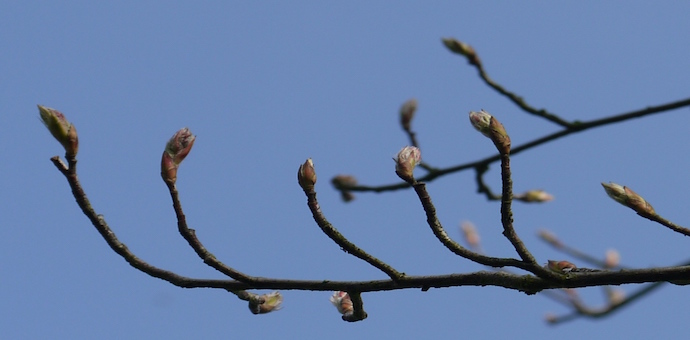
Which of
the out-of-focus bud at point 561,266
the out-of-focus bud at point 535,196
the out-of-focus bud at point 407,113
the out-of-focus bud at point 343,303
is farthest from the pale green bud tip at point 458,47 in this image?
the out-of-focus bud at point 561,266

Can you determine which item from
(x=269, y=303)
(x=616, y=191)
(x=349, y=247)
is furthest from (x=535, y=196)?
(x=349, y=247)

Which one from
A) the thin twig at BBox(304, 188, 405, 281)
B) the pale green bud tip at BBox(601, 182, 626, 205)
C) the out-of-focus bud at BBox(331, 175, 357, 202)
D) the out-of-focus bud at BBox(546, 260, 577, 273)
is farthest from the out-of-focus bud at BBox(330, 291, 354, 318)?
the out-of-focus bud at BBox(331, 175, 357, 202)

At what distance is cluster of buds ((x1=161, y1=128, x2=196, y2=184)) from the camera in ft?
7.87

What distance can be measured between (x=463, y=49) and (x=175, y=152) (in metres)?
3.11

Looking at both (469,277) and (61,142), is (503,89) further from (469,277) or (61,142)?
(61,142)

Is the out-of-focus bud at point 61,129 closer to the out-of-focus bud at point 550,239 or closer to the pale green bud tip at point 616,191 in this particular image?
the pale green bud tip at point 616,191

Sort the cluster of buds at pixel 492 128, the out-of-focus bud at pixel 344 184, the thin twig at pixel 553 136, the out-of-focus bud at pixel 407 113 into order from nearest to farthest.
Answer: the cluster of buds at pixel 492 128
the thin twig at pixel 553 136
the out-of-focus bud at pixel 344 184
the out-of-focus bud at pixel 407 113

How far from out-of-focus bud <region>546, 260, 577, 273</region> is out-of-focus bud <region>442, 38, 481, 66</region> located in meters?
3.01

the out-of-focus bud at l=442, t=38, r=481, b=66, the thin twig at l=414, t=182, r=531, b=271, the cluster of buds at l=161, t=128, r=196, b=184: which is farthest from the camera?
the out-of-focus bud at l=442, t=38, r=481, b=66

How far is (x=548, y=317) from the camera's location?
27.2 feet

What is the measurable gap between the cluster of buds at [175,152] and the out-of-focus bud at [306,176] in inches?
13.8

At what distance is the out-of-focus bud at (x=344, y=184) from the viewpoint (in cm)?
541

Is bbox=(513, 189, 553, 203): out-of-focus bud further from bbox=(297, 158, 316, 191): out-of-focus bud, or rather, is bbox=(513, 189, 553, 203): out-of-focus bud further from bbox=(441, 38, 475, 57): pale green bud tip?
bbox=(297, 158, 316, 191): out-of-focus bud

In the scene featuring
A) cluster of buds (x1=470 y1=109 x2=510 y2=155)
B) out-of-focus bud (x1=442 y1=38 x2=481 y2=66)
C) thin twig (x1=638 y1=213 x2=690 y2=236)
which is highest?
out-of-focus bud (x1=442 y1=38 x2=481 y2=66)
